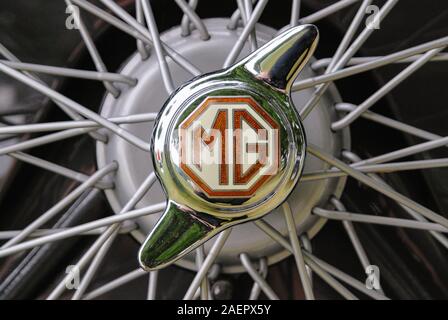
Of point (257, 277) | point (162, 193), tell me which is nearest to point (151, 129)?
point (162, 193)

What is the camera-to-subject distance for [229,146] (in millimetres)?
409

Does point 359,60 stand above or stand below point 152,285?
above

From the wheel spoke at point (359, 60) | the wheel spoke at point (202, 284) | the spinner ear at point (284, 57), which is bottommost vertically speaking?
the wheel spoke at point (202, 284)

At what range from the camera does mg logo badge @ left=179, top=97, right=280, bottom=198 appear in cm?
41

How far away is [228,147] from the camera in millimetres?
409

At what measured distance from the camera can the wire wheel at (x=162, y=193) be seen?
501mm

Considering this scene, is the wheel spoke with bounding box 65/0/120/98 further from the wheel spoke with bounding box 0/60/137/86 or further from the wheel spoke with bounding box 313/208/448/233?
the wheel spoke with bounding box 313/208/448/233

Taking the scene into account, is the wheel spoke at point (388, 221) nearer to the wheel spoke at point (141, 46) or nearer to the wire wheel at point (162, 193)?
the wire wheel at point (162, 193)

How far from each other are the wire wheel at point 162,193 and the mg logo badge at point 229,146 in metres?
0.07

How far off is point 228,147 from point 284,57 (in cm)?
7

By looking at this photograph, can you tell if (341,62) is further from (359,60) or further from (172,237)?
(172,237)

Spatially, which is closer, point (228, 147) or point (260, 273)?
point (228, 147)

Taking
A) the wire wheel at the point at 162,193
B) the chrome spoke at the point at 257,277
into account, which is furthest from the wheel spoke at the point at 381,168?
the chrome spoke at the point at 257,277
